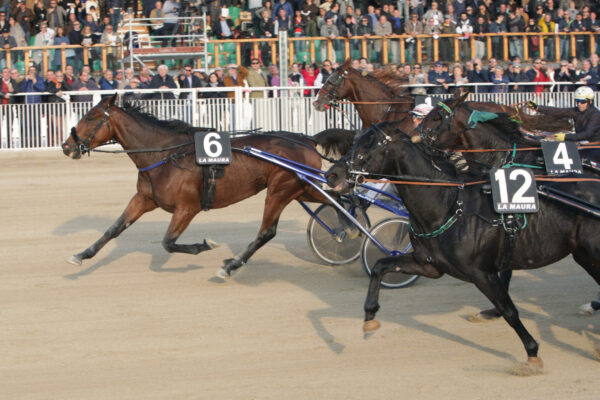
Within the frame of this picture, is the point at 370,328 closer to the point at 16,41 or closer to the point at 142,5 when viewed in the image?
the point at 16,41

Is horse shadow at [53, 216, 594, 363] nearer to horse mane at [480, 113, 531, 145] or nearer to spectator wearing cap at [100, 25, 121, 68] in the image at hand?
horse mane at [480, 113, 531, 145]

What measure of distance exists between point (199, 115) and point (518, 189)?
1068 centimetres

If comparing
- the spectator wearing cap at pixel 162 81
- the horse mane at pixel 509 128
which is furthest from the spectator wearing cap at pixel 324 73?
the horse mane at pixel 509 128

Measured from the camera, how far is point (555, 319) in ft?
22.6

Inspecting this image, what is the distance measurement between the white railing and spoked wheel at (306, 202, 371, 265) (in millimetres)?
6756

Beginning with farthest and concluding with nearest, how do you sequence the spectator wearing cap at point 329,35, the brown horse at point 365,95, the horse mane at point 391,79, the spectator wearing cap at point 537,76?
the spectator wearing cap at point 329,35 → the spectator wearing cap at point 537,76 → the horse mane at point 391,79 → the brown horse at point 365,95

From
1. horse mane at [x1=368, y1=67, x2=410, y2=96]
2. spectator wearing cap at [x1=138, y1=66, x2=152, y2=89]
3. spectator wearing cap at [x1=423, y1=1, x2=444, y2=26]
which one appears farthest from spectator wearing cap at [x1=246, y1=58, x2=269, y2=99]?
horse mane at [x1=368, y1=67, x2=410, y2=96]

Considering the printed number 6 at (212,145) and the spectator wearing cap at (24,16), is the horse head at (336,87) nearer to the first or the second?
the printed number 6 at (212,145)

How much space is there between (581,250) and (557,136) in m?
2.34

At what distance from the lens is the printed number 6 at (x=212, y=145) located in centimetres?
810

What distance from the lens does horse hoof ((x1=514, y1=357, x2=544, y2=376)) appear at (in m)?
5.61

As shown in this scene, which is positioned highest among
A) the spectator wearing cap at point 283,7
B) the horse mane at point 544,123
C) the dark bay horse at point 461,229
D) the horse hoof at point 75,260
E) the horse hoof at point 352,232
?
the spectator wearing cap at point 283,7

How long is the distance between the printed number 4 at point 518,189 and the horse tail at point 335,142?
9.93ft

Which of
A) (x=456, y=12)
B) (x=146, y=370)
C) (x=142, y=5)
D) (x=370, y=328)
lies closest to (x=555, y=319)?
(x=370, y=328)
